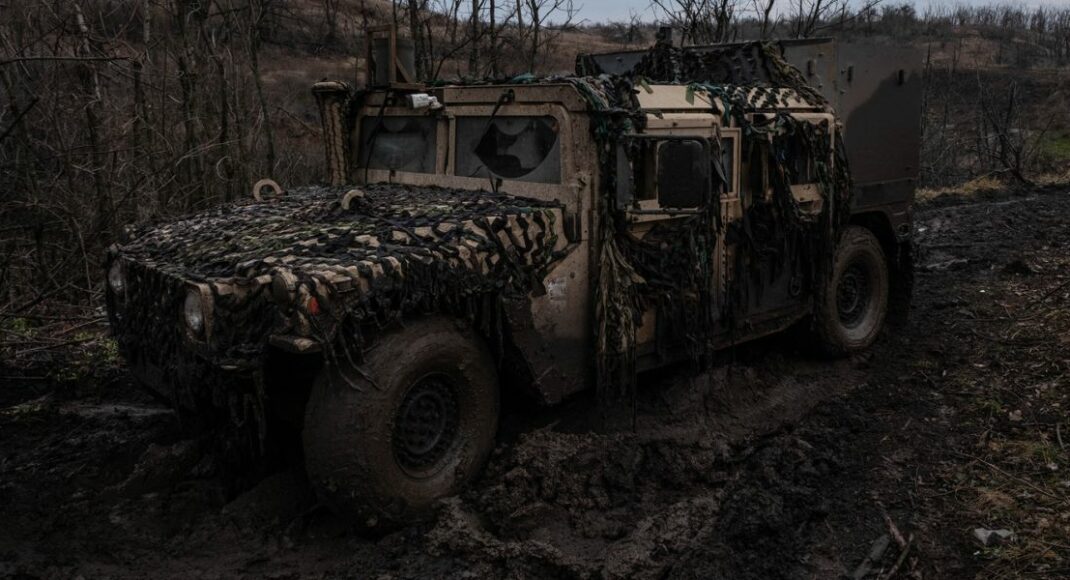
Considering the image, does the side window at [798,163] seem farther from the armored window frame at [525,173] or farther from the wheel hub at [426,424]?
the wheel hub at [426,424]

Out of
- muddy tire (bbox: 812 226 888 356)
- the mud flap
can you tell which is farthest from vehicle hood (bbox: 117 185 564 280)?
the mud flap

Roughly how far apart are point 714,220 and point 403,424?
2177 millimetres

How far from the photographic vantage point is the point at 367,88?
5.26 metres

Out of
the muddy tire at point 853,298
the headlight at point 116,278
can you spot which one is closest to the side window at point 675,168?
the muddy tire at point 853,298

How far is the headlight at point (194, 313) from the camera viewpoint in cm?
348

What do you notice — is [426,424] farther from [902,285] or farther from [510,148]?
[902,285]

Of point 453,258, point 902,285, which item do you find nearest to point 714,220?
point 453,258

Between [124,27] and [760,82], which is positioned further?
[124,27]

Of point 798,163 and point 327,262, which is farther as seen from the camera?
point 798,163

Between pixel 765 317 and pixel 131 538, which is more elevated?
pixel 765 317

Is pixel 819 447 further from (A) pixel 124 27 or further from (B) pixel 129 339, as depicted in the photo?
(A) pixel 124 27

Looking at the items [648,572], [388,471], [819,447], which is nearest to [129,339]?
[388,471]

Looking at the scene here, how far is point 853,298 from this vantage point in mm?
6457

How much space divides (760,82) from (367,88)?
2.55 meters
